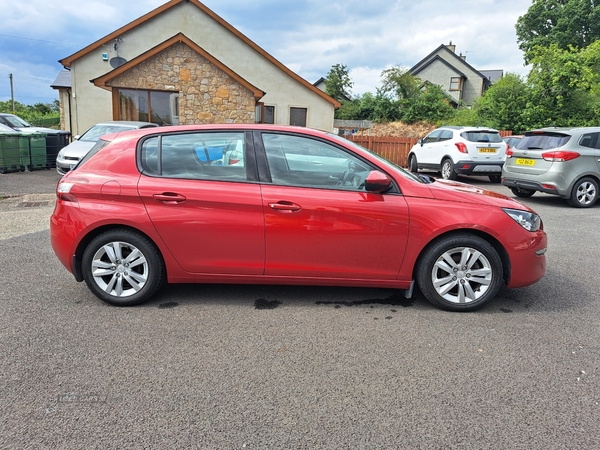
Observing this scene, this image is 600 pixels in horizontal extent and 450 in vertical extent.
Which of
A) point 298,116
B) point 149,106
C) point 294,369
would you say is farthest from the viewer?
point 298,116

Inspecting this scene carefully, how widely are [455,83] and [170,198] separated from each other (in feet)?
162

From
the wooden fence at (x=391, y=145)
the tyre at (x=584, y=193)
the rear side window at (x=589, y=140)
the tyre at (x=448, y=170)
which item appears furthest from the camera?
the wooden fence at (x=391, y=145)

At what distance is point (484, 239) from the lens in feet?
12.6

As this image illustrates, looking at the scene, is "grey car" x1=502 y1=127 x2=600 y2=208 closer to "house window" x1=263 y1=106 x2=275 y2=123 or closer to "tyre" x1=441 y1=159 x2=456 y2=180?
"tyre" x1=441 y1=159 x2=456 y2=180

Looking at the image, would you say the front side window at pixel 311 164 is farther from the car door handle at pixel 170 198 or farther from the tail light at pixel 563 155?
the tail light at pixel 563 155

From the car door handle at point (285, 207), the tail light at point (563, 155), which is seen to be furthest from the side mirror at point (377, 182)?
the tail light at point (563, 155)

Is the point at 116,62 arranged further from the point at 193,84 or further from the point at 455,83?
the point at 455,83

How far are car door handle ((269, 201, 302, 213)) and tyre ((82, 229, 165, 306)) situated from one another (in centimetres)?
111

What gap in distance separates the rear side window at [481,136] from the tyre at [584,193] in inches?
163

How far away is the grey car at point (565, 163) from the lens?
356 inches

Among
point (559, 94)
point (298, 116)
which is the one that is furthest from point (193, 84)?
point (559, 94)

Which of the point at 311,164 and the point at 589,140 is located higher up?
the point at 589,140

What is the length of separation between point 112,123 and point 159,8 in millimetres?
9391

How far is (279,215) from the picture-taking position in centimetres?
369
